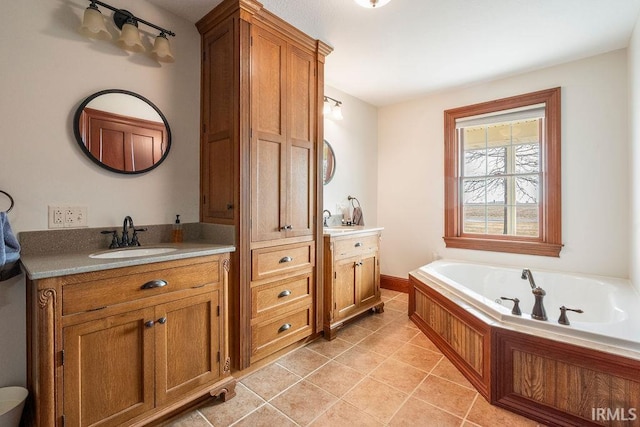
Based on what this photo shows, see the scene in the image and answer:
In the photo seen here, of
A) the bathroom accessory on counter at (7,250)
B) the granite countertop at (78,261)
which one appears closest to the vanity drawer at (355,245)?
the granite countertop at (78,261)

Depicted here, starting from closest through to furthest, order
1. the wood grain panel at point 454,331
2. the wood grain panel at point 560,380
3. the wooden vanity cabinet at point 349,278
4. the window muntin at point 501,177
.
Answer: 1. the wood grain panel at point 560,380
2. the wood grain panel at point 454,331
3. the wooden vanity cabinet at point 349,278
4. the window muntin at point 501,177

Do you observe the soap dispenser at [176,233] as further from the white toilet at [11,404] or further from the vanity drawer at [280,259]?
the white toilet at [11,404]

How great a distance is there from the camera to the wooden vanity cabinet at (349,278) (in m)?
2.58

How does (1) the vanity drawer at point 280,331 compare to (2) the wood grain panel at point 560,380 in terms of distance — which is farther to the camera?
(1) the vanity drawer at point 280,331

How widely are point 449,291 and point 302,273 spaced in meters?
1.21

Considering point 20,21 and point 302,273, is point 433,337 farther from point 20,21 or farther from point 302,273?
point 20,21

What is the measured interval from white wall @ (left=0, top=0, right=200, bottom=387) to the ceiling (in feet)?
1.75

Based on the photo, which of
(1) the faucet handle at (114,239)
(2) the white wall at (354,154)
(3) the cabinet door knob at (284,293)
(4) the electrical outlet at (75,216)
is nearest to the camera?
(4) the electrical outlet at (75,216)

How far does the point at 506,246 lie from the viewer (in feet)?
10.4

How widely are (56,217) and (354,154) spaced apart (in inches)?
117

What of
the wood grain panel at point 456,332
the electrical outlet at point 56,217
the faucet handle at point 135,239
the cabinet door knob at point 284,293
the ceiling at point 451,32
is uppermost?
the ceiling at point 451,32

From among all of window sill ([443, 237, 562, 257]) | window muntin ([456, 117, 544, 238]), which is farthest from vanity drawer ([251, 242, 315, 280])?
window muntin ([456, 117, 544, 238])

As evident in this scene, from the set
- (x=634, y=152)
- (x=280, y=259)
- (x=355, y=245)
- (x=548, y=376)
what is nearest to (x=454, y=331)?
(x=548, y=376)

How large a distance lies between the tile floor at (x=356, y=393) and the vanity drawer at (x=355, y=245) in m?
0.76
